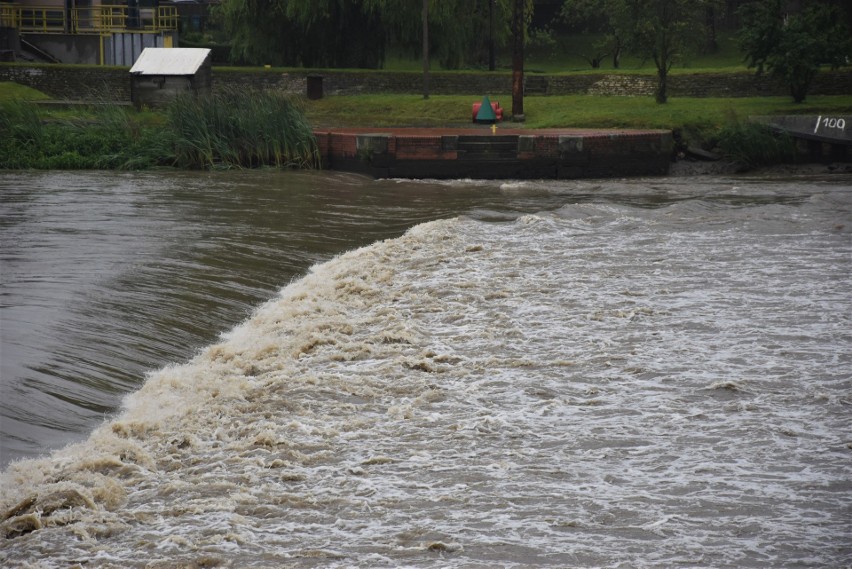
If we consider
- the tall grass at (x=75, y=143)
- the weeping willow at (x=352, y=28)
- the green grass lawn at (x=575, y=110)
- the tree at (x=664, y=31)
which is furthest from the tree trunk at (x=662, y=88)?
the tall grass at (x=75, y=143)

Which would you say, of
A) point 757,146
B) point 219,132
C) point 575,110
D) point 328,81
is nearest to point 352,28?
point 328,81

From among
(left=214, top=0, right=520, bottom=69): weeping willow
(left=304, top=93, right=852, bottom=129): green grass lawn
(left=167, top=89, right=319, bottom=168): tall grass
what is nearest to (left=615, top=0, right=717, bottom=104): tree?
(left=304, top=93, right=852, bottom=129): green grass lawn

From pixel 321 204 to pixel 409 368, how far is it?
889 cm

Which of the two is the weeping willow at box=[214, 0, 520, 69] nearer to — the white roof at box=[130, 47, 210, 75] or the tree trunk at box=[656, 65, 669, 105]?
the white roof at box=[130, 47, 210, 75]

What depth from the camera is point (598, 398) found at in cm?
767

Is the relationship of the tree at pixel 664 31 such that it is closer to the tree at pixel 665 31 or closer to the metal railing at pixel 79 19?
the tree at pixel 665 31

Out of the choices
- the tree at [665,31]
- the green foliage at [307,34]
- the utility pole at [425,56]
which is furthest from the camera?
the green foliage at [307,34]

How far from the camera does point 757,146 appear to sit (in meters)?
22.0

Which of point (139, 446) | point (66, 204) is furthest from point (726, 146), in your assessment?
point (139, 446)

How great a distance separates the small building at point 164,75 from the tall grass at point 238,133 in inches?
165

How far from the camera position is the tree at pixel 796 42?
24906 mm

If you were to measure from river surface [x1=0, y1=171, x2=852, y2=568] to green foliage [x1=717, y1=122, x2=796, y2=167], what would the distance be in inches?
318

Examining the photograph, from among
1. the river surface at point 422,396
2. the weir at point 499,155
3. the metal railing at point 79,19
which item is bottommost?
the river surface at point 422,396

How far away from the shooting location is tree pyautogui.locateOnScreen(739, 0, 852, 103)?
24906 millimetres
